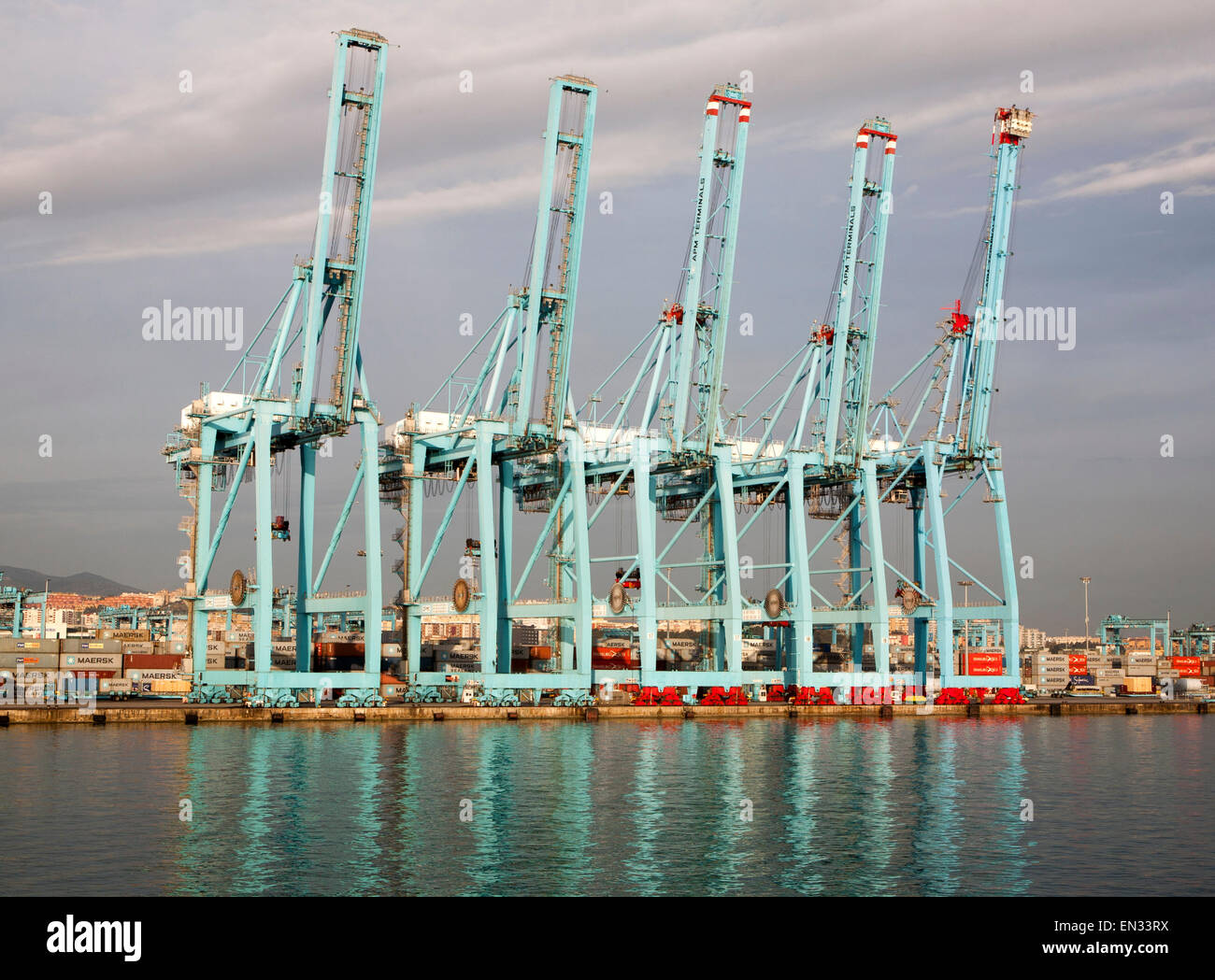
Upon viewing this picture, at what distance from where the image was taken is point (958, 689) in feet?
263

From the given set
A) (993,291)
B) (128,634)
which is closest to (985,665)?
(993,291)

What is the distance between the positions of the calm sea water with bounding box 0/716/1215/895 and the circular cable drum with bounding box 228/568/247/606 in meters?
8.98

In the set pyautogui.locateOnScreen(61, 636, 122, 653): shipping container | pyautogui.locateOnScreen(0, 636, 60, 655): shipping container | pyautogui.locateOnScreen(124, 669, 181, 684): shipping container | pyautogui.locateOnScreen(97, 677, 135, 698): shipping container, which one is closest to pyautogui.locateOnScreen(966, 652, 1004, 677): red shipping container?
pyautogui.locateOnScreen(124, 669, 181, 684): shipping container

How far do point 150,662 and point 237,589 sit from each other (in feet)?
133

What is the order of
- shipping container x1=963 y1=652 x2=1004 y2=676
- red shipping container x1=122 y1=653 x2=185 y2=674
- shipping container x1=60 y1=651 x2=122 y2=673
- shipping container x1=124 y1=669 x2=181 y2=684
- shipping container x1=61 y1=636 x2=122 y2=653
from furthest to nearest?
shipping container x1=963 y1=652 x2=1004 y2=676 → red shipping container x1=122 y1=653 x2=185 y2=674 → shipping container x1=124 y1=669 x2=181 y2=684 → shipping container x1=61 y1=636 x2=122 y2=653 → shipping container x1=60 y1=651 x2=122 y2=673

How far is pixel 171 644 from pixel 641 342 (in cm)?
5708

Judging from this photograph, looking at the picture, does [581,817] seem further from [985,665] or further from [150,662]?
[150,662]

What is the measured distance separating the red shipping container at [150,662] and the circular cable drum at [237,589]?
122 ft

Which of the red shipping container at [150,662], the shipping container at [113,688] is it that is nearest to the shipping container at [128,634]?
the red shipping container at [150,662]

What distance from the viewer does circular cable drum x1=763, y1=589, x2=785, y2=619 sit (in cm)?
7112

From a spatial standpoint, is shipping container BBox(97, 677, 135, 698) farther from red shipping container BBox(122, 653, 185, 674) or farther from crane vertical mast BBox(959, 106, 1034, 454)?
crane vertical mast BBox(959, 106, 1034, 454)

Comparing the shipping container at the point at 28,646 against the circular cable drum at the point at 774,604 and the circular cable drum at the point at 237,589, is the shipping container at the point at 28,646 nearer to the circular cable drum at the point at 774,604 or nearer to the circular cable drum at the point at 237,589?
the circular cable drum at the point at 237,589
